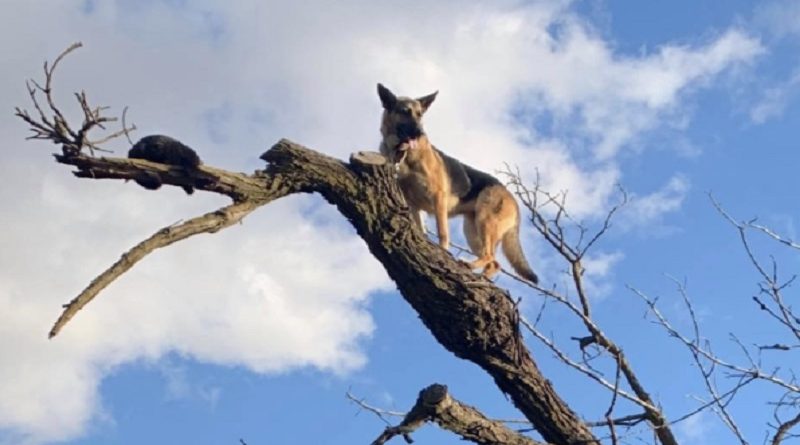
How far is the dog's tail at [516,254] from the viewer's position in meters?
8.19

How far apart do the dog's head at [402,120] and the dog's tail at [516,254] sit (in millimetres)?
1190

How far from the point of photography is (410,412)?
4.90 m

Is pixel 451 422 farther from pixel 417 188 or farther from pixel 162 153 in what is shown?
pixel 417 188

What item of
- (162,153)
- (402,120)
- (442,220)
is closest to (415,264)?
(162,153)

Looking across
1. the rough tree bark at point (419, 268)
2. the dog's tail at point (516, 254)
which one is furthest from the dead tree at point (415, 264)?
the dog's tail at point (516, 254)

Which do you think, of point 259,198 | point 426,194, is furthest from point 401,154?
point 259,198

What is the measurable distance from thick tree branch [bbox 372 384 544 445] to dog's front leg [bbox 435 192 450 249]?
2.26 meters

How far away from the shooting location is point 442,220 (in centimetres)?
733

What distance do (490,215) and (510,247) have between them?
0.52 meters

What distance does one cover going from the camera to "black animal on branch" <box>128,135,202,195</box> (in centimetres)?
488

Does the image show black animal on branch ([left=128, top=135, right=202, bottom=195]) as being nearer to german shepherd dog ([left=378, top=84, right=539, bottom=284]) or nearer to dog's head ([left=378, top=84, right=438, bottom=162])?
german shepherd dog ([left=378, top=84, right=539, bottom=284])

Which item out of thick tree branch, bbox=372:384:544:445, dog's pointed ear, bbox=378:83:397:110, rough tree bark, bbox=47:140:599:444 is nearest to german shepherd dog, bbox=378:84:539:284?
dog's pointed ear, bbox=378:83:397:110

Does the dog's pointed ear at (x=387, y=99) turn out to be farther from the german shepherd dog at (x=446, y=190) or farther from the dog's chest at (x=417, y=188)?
the dog's chest at (x=417, y=188)

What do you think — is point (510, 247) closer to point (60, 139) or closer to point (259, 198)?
point (259, 198)
